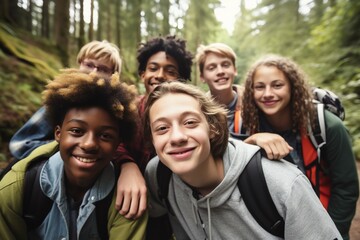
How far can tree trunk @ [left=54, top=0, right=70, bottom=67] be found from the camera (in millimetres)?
9055

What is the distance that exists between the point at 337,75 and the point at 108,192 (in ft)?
31.2

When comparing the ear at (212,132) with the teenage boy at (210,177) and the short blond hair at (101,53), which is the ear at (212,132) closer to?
the teenage boy at (210,177)

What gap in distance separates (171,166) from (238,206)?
1.98ft

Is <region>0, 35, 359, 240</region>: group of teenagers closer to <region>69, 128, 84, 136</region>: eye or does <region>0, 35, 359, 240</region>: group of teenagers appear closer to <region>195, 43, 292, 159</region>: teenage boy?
<region>69, 128, 84, 136</region>: eye

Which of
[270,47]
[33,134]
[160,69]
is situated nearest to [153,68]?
[160,69]

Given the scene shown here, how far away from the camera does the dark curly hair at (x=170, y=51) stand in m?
3.74

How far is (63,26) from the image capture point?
9.59 meters

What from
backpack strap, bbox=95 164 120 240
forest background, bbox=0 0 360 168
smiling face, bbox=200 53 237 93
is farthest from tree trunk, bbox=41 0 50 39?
backpack strap, bbox=95 164 120 240

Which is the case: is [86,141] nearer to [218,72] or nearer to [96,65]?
[96,65]

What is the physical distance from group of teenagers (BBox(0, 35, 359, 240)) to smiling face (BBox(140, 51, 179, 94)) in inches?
37.6

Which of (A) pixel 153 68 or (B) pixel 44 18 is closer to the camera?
(A) pixel 153 68

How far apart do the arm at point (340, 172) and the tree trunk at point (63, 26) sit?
9.04 metres

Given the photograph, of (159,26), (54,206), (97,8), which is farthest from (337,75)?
(159,26)

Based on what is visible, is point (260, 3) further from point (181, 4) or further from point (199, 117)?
point (199, 117)
